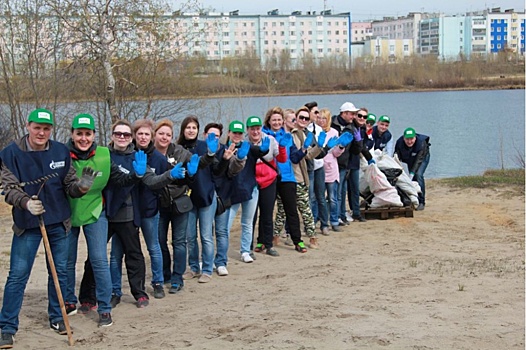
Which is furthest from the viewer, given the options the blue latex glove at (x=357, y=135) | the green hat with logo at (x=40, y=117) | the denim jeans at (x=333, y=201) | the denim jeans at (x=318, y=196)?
the blue latex glove at (x=357, y=135)

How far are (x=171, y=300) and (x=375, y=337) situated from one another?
2.16 metres

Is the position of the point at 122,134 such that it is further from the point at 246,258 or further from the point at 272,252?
the point at 272,252

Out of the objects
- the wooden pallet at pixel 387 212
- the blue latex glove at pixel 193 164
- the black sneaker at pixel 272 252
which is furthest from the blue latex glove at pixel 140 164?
the wooden pallet at pixel 387 212

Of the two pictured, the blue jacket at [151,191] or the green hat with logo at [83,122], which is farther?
the blue jacket at [151,191]

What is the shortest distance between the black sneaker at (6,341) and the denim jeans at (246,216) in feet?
9.69

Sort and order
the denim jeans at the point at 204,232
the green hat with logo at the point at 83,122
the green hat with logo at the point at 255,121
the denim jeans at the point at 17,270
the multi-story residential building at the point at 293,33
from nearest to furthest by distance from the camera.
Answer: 1. the denim jeans at the point at 17,270
2. the green hat with logo at the point at 83,122
3. the denim jeans at the point at 204,232
4. the green hat with logo at the point at 255,121
5. the multi-story residential building at the point at 293,33

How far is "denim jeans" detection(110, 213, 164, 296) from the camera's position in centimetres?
645

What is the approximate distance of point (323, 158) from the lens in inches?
378

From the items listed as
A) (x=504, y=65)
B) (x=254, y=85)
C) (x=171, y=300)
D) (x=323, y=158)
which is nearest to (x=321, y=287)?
(x=171, y=300)

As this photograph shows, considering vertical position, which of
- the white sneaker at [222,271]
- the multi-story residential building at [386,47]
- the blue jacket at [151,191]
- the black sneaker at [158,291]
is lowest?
the white sneaker at [222,271]

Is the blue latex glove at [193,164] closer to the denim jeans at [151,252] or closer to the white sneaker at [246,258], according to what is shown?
the denim jeans at [151,252]

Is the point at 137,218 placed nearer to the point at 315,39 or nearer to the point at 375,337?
the point at 375,337

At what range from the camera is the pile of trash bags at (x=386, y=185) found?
10.8 metres

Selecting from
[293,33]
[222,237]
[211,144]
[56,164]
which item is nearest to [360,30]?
[293,33]
